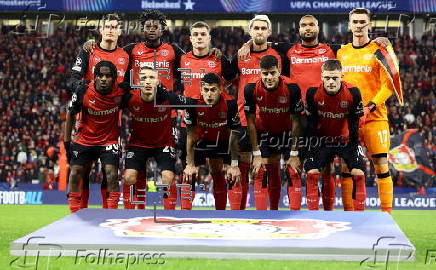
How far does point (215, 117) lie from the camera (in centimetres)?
813

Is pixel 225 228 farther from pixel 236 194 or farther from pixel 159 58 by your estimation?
pixel 159 58

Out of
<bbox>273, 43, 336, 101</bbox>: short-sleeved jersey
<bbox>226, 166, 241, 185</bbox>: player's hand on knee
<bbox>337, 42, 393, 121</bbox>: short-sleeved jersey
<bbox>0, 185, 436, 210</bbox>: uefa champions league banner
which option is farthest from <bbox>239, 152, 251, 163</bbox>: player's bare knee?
<bbox>0, 185, 436, 210</bbox>: uefa champions league banner

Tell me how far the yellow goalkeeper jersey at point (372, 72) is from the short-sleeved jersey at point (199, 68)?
142 centimetres

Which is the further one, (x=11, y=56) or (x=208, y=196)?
(x=11, y=56)

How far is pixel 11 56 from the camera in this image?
2716 cm

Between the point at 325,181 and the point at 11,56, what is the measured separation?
70.2 ft

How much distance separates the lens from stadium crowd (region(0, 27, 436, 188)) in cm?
2106

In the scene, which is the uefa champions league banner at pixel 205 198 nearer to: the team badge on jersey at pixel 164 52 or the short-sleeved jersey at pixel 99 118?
the team badge on jersey at pixel 164 52

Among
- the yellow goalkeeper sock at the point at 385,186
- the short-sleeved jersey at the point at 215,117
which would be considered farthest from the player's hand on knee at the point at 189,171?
the yellow goalkeeper sock at the point at 385,186

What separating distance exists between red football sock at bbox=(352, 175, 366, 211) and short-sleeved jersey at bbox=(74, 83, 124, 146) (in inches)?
112

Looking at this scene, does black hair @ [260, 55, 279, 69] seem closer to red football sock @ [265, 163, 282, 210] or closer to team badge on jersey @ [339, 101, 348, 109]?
team badge on jersey @ [339, 101, 348, 109]

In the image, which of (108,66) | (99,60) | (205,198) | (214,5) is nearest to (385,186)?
(108,66)

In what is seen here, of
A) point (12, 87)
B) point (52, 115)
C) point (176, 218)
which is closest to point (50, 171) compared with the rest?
point (52, 115)

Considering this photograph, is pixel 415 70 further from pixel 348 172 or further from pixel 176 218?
pixel 176 218
